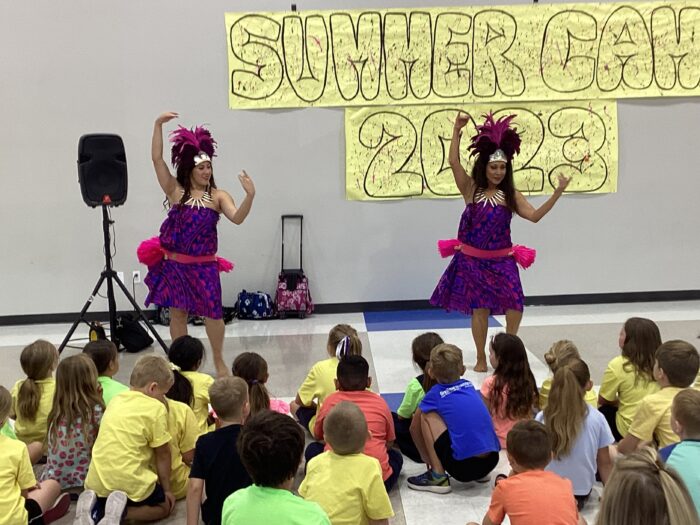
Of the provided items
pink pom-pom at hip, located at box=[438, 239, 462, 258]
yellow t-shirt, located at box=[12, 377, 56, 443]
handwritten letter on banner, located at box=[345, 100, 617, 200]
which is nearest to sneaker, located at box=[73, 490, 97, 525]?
yellow t-shirt, located at box=[12, 377, 56, 443]

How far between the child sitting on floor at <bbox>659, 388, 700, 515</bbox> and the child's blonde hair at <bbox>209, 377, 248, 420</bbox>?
4.62 feet

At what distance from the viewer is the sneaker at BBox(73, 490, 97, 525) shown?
2639 mm

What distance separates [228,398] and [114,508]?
1.99 ft

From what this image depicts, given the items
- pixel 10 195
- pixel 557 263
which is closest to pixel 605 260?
pixel 557 263

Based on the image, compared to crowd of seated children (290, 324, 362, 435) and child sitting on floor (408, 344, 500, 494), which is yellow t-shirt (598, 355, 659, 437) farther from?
crowd of seated children (290, 324, 362, 435)

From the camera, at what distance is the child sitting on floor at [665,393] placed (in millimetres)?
2854

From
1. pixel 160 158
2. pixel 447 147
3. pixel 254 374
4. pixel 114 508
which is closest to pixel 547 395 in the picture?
pixel 254 374

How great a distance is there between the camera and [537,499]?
226 cm

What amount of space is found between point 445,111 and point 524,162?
2.61 feet

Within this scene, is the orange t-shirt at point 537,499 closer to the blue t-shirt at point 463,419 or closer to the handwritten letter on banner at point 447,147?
the blue t-shirt at point 463,419

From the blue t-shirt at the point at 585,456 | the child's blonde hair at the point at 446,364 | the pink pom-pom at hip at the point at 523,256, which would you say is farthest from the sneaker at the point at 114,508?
the pink pom-pom at hip at the point at 523,256

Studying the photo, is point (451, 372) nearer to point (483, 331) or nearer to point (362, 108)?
point (483, 331)

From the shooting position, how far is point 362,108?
20.1 ft

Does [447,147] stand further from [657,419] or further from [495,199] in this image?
[657,419]
